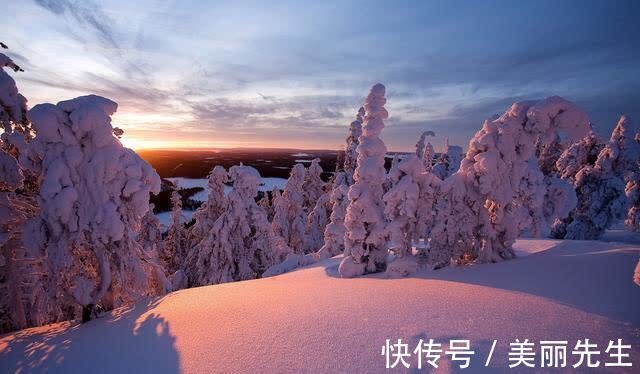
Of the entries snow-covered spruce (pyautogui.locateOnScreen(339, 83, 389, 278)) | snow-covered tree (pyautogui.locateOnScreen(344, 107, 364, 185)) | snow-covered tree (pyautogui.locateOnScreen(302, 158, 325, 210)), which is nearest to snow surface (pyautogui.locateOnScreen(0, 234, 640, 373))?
snow-covered spruce (pyautogui.locateOnScreen(339, 83, 389, 278))

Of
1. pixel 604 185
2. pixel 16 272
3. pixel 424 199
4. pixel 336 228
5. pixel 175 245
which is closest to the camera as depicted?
pixel 16 272

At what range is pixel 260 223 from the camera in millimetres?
20219

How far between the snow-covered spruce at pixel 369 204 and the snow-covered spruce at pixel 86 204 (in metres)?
7.98

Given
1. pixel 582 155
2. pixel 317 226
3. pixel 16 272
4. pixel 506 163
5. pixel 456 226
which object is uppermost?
pixel 582 155

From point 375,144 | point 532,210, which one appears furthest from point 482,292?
point 375,144

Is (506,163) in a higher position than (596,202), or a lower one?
higher

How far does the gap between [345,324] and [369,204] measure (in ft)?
26.5

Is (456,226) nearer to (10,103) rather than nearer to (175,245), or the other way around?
(10,103)

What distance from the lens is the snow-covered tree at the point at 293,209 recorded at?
101ft

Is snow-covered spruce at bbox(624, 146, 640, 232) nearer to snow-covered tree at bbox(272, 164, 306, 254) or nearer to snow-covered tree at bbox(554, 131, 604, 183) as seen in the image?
snow-covered tree at bbox(554, 131, 604, 183)

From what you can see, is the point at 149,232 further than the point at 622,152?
Yes

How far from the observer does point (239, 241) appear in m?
20.3

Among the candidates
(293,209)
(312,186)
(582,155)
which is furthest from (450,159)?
(293,209)

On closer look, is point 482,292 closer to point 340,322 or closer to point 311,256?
point 340,322
